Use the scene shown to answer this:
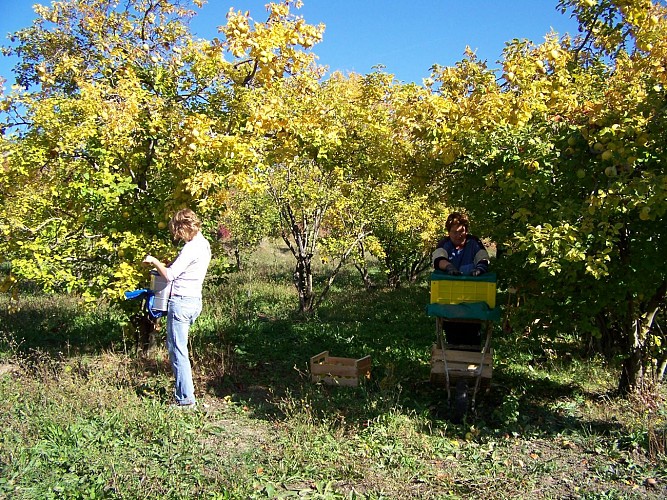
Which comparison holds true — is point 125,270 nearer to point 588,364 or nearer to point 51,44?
point 51,44

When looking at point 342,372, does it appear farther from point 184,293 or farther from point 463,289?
point 184,293

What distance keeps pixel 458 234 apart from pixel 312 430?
91.3 inches

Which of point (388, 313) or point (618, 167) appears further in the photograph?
point (388, 313)

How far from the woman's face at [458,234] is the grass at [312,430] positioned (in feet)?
3.73

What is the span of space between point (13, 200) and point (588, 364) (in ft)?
23.4

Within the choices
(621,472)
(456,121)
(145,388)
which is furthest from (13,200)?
(621,472)

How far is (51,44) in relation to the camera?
22.3 feet

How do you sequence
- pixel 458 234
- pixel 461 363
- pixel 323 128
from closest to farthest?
pixel 461 363 → pixel 458 234 → pixel 323 128

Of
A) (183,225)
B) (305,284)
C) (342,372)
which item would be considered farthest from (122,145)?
(305,284)

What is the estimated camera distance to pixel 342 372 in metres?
5.79

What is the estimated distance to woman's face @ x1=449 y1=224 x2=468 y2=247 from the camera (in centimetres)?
540

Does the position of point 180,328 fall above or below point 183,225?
below

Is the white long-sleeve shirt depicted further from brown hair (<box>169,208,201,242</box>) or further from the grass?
the grass

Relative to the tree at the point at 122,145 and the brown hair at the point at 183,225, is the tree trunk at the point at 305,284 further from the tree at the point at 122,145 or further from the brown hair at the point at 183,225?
the brown hair at the point at 183,225
